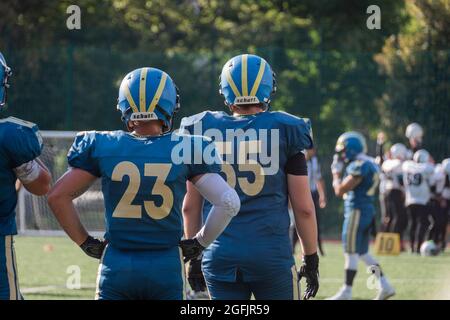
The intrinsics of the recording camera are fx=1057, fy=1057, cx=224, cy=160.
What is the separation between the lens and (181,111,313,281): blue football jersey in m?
5.14

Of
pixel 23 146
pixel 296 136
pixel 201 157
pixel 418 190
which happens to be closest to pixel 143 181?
pixel 201 157

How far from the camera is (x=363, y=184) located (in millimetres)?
10664

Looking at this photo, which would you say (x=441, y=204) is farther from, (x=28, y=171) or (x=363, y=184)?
(x=28, y=171)

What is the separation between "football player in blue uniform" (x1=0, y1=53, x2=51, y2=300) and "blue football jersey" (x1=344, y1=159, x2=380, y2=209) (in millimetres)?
6078

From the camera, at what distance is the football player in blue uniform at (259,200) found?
5133 millimetres

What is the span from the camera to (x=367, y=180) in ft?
35.0

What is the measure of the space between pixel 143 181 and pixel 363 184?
643cm

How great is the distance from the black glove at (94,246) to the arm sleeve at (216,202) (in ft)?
1.44

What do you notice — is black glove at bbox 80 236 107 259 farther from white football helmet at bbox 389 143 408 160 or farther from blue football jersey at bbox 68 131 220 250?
white football helmet at bbox 389 143 408 160

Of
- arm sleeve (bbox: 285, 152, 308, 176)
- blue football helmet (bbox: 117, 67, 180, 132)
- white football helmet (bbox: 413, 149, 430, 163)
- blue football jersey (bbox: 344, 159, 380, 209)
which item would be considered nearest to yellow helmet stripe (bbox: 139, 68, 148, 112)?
blue football helmet (bbox: 117, 67, 180, 132)

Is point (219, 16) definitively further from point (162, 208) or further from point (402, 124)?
point (162, 208)

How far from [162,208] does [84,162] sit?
1.31 feet

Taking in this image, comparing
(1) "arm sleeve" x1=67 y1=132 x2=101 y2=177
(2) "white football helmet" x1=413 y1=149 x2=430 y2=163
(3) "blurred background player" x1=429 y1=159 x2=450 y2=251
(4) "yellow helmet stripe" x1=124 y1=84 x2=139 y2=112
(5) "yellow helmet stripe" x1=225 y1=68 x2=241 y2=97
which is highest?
(5) "yellow helmet stripe" x1=225 y1=68 x2=241 y2=97

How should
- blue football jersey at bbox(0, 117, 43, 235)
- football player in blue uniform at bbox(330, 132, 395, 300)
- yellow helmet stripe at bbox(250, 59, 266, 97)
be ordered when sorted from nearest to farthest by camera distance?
blue football jersey at bbox(0, 117, 43, 235), yellow helmet stripe at bbox(250, 59, 266, 97), football player in blue uniform at bbox(330, 132, 395, 300)
